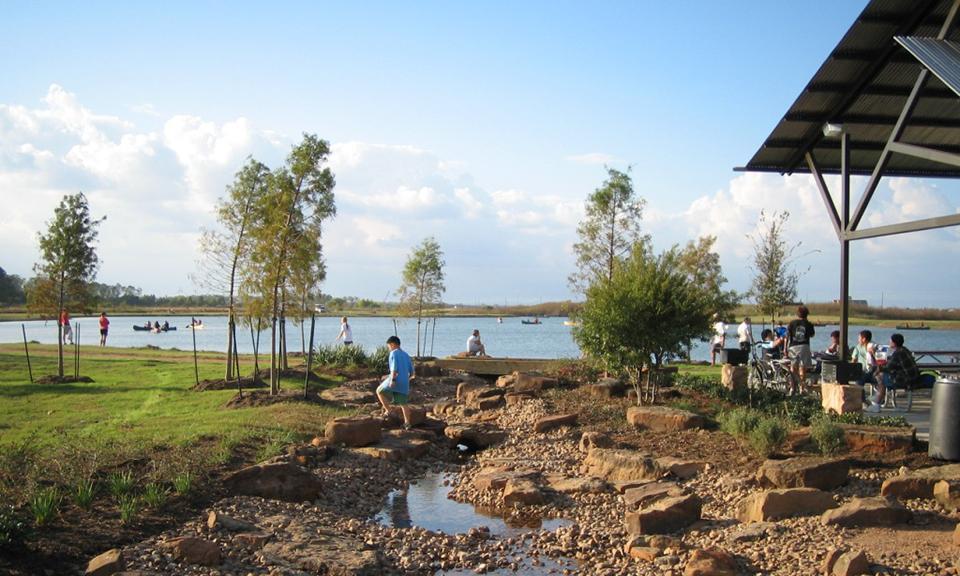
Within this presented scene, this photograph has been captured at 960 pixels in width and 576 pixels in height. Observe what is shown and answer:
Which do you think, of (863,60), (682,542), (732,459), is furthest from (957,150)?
(682,542)

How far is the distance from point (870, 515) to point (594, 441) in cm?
499

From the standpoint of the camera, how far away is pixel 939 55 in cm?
1166

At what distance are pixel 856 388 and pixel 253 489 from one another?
8.79m

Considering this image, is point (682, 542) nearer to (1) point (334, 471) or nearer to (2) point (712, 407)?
(1) point (334, 471)

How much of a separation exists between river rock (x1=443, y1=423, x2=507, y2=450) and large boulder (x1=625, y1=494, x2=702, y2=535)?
556cm

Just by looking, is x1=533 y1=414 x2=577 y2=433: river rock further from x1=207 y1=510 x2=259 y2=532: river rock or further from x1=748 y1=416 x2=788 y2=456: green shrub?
x1=207 y1=510 x2=259 y2=532: river rock

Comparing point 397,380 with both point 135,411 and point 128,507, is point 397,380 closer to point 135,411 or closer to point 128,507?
point 135,411

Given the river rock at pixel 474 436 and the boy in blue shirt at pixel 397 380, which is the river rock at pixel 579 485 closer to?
the river rock at pixel 474 436

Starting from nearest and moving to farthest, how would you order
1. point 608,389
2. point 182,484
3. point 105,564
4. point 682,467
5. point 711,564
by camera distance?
point 105,564
point 711,564
point 182,484
point 682,467
point 608,389

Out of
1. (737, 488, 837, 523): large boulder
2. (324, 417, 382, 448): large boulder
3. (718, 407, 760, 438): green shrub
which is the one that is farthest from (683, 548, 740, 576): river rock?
(324, 417, 382, 448): large boulder

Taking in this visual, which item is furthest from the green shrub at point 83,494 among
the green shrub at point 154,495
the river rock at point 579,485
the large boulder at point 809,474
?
the large boulder at point 809,474

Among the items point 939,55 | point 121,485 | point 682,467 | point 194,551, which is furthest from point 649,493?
point 939,55

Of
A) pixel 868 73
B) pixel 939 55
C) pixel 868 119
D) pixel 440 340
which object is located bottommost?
pixel 440 340

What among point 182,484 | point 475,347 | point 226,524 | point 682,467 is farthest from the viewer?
point 475,347
